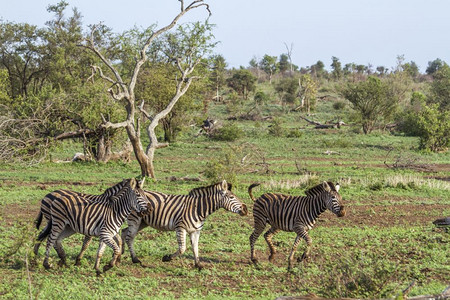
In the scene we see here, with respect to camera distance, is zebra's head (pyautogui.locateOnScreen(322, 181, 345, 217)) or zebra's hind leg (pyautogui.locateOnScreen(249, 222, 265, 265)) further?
zebra's hind leg (pyautogui.locateOnScreen(249, 222, 265, 265))

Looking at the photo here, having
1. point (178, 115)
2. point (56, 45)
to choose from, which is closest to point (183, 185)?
point (178, 115)

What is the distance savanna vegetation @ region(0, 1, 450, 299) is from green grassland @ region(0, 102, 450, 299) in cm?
5

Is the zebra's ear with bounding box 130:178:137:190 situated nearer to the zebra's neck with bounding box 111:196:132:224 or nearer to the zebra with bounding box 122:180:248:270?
the zebra's neck with bounding box 111:196:132:224

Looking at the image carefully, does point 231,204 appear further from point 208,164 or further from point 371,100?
point 371,100

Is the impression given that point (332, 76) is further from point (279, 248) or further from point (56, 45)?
point (279, 248)

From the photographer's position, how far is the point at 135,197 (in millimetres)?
9805

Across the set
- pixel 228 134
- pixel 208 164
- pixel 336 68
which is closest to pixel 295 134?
pixel 228 134

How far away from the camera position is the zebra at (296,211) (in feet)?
34.2

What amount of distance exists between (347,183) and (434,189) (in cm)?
293

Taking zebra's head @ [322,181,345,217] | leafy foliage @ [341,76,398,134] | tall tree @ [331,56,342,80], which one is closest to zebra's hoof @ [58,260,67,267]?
zebra's head @ [322,181,345,217]

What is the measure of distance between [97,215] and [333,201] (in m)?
4.27

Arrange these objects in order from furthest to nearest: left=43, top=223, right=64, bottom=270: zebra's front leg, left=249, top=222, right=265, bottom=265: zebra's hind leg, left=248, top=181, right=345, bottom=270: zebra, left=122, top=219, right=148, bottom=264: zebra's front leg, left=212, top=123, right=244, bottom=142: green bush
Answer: left=212, top=123, right=244, bottom=142: green bush
left=249, top=222, right=265, bottom=265: zebra's hind leg
left=248, top=181, right=345, bottom=270: zebra
left=122, top=219, right=148, bottom=264: zebra's front leg
left=43, top=223, right=64, bottom=270: zebra's front leg

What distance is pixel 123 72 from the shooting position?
3359 centimetres

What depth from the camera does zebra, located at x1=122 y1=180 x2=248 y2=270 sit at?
10.2 meters
